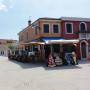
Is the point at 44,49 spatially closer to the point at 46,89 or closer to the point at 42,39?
the point at 42,39

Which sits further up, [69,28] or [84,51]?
[69,28]

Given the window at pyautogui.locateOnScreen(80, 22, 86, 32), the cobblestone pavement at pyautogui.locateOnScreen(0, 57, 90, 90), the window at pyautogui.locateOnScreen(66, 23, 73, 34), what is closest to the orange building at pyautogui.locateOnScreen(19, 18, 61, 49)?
the window at pyautogui.locateOnScreen(66, 23, 73, 34)

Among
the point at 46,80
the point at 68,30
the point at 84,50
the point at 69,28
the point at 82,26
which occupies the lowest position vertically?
the point at 46,80

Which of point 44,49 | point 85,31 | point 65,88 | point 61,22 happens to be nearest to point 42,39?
Result: point 44,49

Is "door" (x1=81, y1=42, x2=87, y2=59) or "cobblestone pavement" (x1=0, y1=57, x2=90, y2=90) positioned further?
"door" (x1=81, y1=42, x2=87, y2=59)

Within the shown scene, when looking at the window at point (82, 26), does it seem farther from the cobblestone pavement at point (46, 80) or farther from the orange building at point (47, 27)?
the cobblestone pavement at point (46, 80)

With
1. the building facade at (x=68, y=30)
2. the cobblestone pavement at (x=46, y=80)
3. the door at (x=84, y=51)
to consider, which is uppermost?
the building facade at (x=68, y=30)

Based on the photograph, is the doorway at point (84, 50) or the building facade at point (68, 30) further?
the doorway at point (84, 50)

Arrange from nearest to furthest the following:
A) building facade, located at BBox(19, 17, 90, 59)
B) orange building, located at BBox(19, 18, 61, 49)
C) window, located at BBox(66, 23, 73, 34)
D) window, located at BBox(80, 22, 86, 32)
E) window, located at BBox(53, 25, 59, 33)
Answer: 1. orange building, located at BBox(19, 18, 61, 49)
2. building facade, located at BBox(19, 17, 90, 59)
3. window, located at BBox(53, 25, 59, 33)
4. window, located at BBox(66, 23, 73, 34)
5. window, located at BBox(80, 22, 86, 32)

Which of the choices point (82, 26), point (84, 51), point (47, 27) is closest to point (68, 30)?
point (82, 26)

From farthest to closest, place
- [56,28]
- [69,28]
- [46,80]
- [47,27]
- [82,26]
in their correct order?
[82,26], [69,28], [56,28], [47,27], [46,80]

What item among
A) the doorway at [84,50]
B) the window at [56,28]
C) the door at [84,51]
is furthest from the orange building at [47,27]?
the door at [84,51]

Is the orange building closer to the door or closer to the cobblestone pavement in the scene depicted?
the door

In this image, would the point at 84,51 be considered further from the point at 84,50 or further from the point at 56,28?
the point at 56,28
